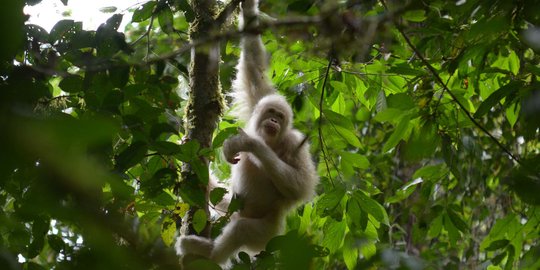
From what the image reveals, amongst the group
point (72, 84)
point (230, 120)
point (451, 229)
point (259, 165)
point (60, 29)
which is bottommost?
point (451, 229)

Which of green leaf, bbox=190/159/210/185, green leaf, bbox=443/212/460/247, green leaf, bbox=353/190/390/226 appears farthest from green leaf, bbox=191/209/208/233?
green leaf, bbox=443/212/460/247

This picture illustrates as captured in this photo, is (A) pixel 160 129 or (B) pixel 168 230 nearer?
(A) pixel 160 129

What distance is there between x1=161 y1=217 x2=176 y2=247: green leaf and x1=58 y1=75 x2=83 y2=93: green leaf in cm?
104

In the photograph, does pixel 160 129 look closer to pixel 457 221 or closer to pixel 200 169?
pixel 200 169

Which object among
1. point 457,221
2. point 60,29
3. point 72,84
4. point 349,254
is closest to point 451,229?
point 457,221

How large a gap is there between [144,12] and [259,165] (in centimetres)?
178

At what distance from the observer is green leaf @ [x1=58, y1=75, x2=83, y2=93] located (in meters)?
3.67

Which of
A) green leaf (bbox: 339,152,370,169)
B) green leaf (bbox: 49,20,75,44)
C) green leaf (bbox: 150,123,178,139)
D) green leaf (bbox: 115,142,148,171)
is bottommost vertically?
green leaf (bbox: 115,142,148,171)

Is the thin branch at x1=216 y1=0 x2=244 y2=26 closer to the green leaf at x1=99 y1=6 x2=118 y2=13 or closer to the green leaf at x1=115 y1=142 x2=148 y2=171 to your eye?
the green leaf at x1=99 y1=6 x2=118 y2=13

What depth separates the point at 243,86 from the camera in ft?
19.0

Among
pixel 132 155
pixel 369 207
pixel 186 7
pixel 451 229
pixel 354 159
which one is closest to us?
pixel 132 155

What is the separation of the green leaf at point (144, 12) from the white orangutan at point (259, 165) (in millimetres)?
697

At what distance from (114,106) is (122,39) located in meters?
0.54

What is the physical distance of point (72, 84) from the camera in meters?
3.69
